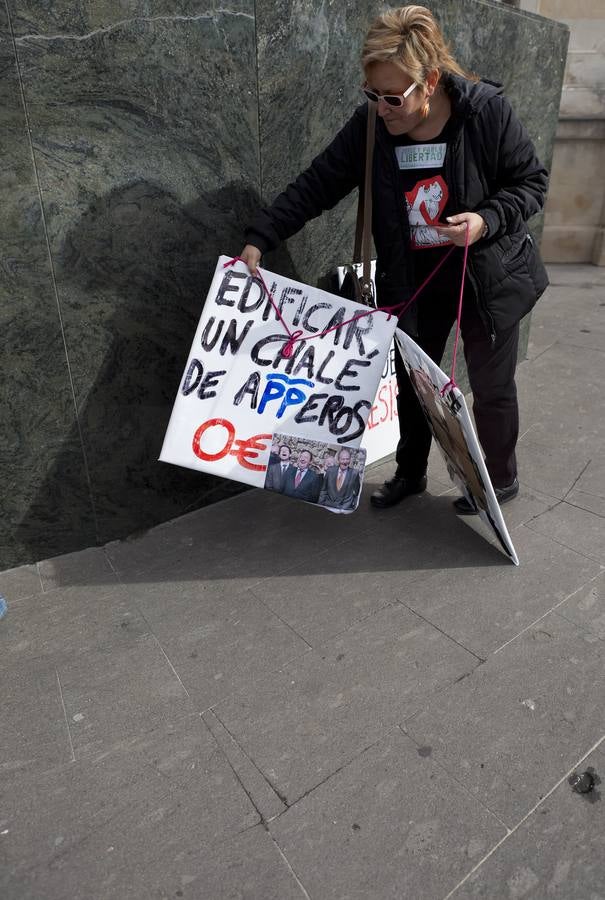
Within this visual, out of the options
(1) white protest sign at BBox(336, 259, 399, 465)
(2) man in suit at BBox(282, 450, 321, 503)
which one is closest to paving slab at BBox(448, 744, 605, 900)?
(2) man in suit at BBox(282, 450, 321, 503)

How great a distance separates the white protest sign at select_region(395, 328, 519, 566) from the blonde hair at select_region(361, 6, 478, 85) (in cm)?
95

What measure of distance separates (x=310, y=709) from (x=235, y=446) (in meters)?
1.09

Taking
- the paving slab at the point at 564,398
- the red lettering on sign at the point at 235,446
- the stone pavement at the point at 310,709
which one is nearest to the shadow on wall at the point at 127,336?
the stone pavement at the point at 310,709

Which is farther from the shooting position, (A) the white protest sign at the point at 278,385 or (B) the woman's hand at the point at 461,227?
(A) the white protest sign at the point at 278,385

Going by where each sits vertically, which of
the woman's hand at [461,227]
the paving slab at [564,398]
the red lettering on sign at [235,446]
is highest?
the woman's hand at [461,227]

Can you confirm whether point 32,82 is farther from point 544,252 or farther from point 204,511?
point 544,252

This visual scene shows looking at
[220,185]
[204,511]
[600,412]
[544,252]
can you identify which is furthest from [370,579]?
[544,252]

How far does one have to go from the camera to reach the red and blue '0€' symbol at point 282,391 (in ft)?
9.15

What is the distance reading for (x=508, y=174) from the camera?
2576 mm

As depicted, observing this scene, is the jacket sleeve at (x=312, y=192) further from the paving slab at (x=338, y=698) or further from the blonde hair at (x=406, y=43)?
the paving slab at (x=338, y=698)

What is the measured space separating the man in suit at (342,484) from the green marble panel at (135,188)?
2.75 feet

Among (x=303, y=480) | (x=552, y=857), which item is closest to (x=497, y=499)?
(x=303, y=480)

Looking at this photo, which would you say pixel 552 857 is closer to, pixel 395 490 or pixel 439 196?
pixel 395 490

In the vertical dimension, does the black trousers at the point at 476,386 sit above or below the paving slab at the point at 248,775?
Result: above
